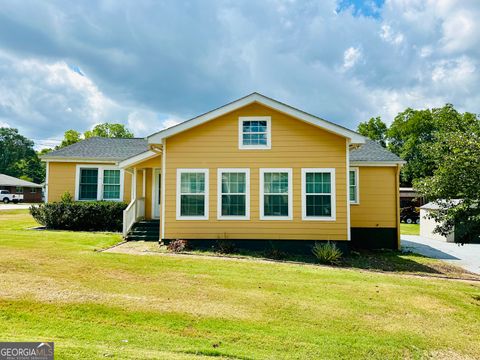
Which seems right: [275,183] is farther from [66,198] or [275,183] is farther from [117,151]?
[66,198]

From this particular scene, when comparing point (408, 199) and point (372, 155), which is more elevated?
point (372, 155)

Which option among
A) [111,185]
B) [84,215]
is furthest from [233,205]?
[111,185]

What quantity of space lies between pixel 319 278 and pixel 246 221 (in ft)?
12.5

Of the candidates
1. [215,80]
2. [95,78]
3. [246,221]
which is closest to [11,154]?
[95,78]

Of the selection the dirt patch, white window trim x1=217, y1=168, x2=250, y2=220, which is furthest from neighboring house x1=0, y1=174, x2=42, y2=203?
white window trim x1=217, y1=168, x2=250, y2=220

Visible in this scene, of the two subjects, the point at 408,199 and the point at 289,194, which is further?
the point at 408,199

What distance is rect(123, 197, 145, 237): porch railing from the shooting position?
12.1 m

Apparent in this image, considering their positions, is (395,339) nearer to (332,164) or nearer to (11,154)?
(332,164)

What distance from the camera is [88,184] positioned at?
52.4ft

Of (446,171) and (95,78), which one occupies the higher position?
(95,78)

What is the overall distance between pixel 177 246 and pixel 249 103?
5574 mm

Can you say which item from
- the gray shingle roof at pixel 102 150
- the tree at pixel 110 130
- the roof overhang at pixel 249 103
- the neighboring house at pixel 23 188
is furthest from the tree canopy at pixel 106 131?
the roof overhang at pixel 249 103

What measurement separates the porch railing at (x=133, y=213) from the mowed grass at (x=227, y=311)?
372cm

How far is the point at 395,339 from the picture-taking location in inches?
174
